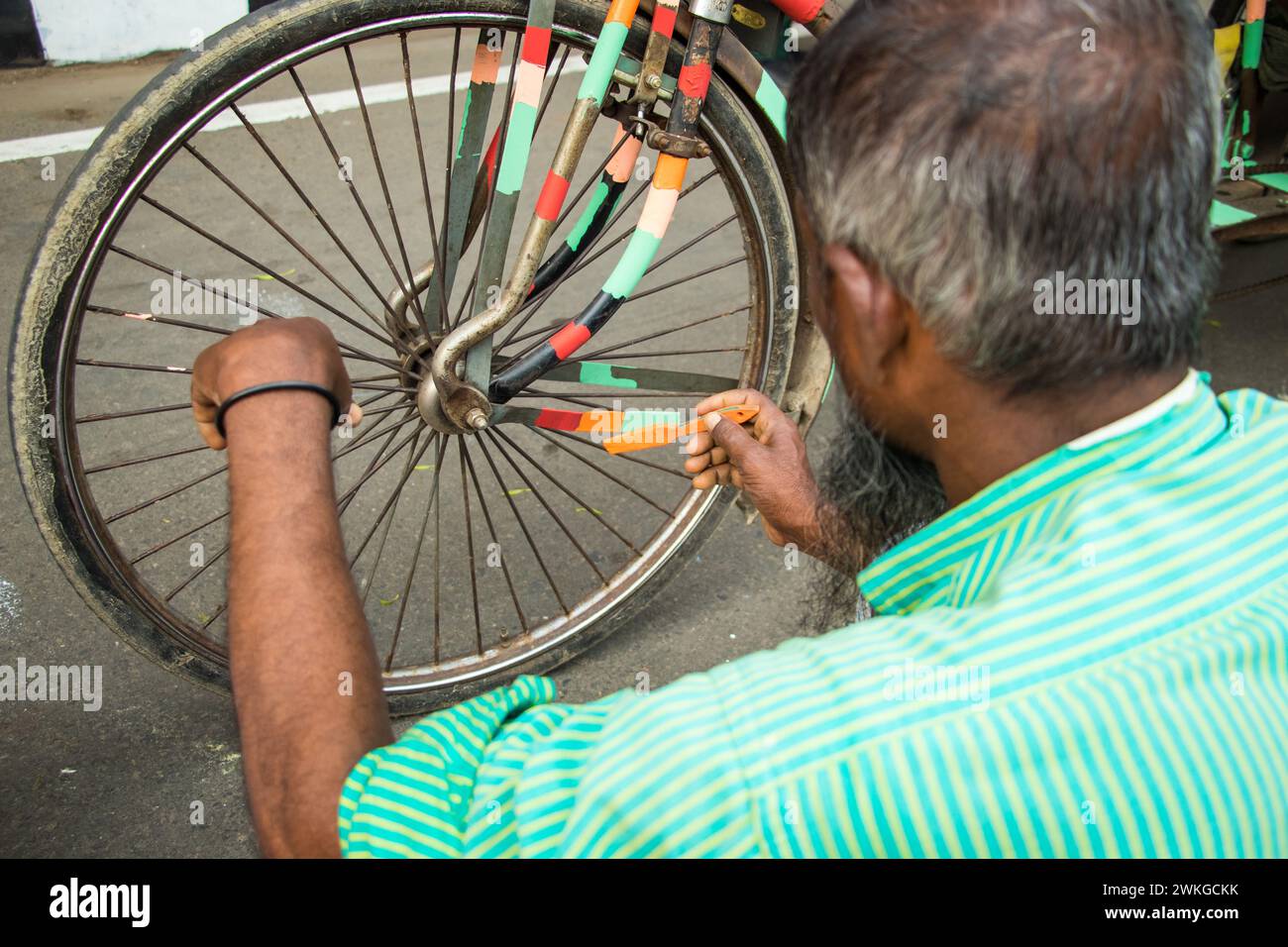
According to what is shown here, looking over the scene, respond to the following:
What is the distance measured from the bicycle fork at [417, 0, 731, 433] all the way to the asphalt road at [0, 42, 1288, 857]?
758mm

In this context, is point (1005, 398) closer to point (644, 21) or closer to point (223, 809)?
point (644, 21)

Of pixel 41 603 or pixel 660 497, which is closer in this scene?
pixel 41 603

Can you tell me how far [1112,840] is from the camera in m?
0.87

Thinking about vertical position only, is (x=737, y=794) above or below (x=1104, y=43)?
below

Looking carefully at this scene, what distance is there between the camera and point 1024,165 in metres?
0.92

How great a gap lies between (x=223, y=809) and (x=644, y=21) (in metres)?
1.54

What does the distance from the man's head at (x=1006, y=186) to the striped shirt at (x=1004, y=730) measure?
96mm

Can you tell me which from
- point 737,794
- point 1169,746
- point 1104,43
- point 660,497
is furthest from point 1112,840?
point 660,497

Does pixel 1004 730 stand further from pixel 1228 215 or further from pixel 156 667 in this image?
pixel 1228 215

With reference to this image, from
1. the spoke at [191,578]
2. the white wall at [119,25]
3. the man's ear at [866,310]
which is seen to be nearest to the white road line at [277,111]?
the white wall at [119,25]

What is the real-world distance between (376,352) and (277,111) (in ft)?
5.79

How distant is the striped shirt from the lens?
2.83 feet

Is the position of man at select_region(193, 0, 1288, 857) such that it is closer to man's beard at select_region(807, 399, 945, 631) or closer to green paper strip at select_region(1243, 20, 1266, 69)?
man's beard at select_region(807, 399, 945, 631)

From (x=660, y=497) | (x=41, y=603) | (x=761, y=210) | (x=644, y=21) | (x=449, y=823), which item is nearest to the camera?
(x=449, y=823)
